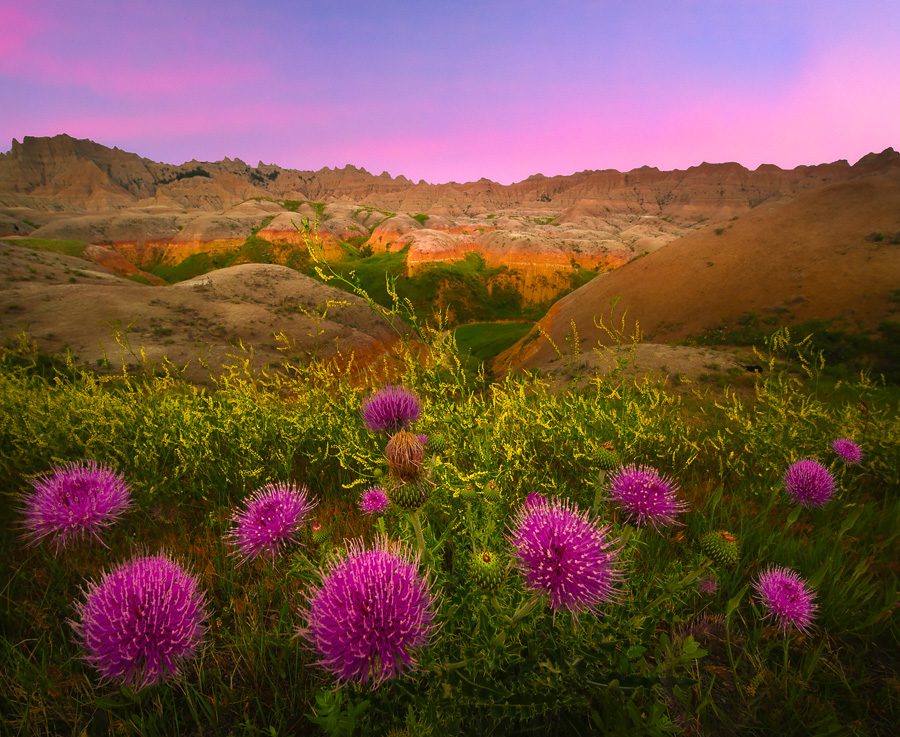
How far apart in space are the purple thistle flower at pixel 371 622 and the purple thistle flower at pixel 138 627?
786 millimetres

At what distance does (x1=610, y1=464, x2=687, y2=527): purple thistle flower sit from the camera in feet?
9.25

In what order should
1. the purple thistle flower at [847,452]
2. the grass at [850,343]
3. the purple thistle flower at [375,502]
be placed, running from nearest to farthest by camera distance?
the purple thistle flower at [375,502] → the purple thistle flower at [847,452] → the grass at [850,343]

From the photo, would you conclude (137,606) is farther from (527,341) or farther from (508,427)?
(527,341)

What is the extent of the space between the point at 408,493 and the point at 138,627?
1.40 m

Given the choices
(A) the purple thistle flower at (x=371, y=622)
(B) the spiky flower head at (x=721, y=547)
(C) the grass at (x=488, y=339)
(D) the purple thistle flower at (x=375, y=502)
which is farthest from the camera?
(C) the grass at (x=488, y=339)

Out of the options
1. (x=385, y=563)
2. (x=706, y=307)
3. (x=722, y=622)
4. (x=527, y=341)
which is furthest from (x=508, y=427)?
(x=527, y=341)

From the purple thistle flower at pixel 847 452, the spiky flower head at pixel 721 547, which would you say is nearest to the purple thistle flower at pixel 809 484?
the purple thistle flower at pixel 847 452

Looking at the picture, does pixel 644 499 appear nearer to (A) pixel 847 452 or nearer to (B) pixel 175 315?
(A) pixel 847 452

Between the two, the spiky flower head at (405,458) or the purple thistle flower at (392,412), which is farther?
the purple thistle flower at (392,412)

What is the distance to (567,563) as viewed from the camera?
1.99 meters

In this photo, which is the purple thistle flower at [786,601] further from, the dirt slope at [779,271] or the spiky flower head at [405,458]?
the dirt slope at [779,271]

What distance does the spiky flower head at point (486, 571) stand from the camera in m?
1.86

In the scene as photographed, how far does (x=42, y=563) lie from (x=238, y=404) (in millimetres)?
2461

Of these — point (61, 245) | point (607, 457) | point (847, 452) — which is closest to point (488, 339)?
point (847, 452)
